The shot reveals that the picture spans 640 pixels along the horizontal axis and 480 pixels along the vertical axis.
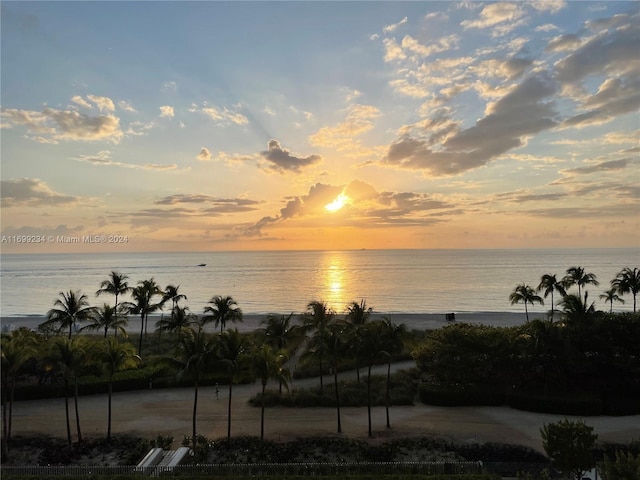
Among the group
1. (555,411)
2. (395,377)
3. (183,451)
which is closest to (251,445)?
(183,451)

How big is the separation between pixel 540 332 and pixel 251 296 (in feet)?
265

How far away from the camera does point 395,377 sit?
30516 mm

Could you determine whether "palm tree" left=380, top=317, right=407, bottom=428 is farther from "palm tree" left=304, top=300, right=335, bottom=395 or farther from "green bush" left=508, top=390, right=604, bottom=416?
"green bush" left=508, top=390, right=604, bottom=416

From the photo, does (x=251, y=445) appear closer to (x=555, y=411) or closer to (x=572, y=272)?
(x=555, y=411)

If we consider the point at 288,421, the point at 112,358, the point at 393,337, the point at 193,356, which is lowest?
the point at 288,421

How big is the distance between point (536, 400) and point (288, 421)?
47.9ft

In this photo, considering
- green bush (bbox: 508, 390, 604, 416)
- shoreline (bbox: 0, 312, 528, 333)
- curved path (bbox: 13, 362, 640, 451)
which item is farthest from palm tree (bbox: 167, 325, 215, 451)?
shoreline (bbox: 0, 312, 528, 333)

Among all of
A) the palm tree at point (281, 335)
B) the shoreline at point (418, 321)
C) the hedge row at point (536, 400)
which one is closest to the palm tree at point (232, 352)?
the palm tree at point (281, 335)

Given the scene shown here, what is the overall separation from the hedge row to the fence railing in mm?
10247

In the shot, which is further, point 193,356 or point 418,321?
point 418,321

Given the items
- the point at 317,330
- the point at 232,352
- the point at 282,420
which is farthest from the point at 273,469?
the point at 317,330

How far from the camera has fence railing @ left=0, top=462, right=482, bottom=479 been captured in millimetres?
16031

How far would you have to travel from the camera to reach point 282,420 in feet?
78.9

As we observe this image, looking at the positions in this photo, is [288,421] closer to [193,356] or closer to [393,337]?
[193,356]
